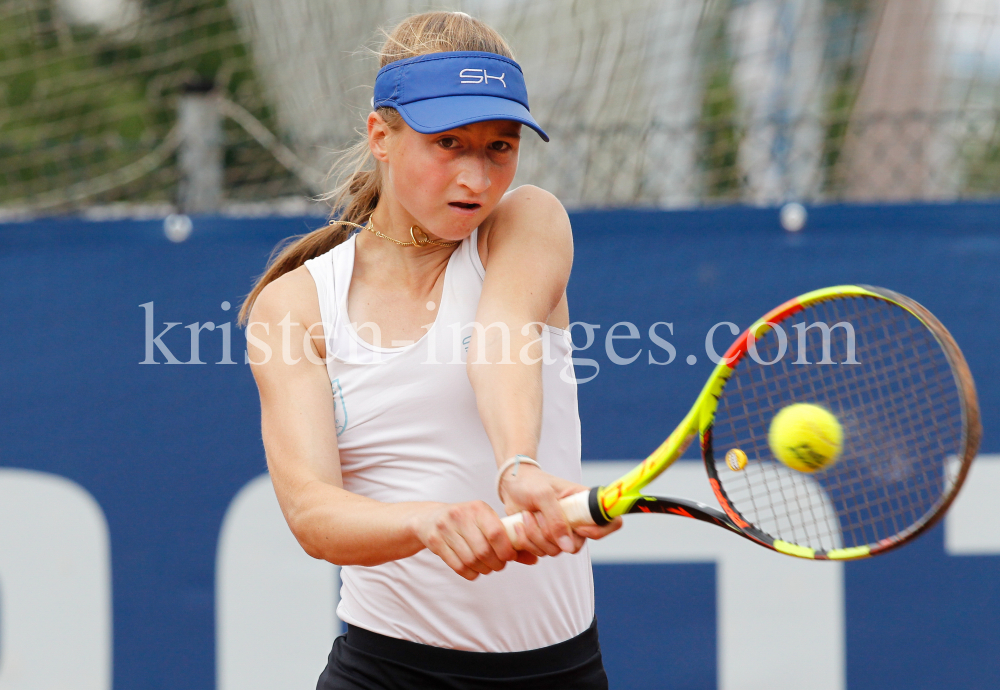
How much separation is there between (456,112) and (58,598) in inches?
84.7

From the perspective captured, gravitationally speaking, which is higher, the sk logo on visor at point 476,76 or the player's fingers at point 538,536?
the sk logo on visor at point 476,76

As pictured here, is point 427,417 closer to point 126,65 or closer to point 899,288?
point 899,288

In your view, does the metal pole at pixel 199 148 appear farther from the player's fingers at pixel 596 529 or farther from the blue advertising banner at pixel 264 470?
the player's fingers at pixel 596 529

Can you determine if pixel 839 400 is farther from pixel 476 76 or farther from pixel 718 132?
pixel 718 132

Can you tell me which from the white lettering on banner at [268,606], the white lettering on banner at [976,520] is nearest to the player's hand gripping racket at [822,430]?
the white lettering on banner at [976,520]

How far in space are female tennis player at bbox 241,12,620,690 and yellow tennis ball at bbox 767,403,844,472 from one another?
0.35m

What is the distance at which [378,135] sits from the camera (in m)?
1.67

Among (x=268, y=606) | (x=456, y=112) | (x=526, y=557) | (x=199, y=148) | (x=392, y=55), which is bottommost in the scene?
(x=268, y=606)

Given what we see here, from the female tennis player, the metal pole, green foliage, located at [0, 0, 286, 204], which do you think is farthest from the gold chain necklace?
green foliage, located at [0, 0, 286, 204]

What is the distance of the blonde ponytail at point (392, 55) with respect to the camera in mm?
1624

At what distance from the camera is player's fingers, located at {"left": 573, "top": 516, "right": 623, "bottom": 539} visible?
140 cm

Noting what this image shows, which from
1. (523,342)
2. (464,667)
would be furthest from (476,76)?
(464,667)

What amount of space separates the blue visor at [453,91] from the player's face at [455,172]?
1.2 inches

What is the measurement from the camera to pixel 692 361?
9.62ft
